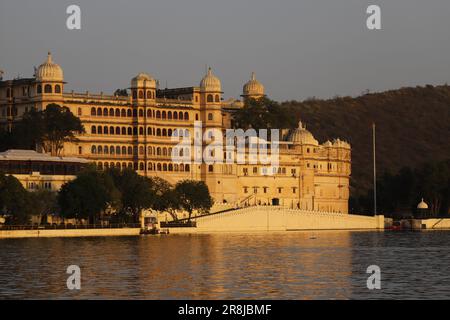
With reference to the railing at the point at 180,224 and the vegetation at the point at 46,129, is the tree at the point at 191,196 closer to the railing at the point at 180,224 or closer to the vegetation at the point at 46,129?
the railing at the point at 180,224

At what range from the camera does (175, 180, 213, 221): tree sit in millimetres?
145625

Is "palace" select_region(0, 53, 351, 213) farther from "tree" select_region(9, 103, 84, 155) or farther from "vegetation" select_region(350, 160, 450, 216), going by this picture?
"vegetation" select_region(350, 160, 450, 216)

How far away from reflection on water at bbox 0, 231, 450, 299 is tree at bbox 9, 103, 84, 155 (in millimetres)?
28152

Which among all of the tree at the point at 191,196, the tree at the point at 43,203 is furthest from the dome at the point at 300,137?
the tree at the point at 43,203

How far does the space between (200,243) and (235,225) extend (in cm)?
3445

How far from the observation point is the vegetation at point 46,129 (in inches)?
5861

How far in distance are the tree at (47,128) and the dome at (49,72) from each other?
3.30 m

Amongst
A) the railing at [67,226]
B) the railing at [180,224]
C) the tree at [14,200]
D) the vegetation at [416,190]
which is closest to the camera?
the tree at [14,200]

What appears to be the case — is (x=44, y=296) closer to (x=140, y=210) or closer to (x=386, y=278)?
(x=386, y=278)

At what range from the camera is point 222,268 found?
83.4 metres

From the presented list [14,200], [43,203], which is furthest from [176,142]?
[14,200]

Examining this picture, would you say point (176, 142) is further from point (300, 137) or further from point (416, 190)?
point (416, 190)

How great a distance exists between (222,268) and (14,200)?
4644 centimetres

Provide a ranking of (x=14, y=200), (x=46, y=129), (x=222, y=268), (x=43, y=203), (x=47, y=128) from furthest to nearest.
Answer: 1. (x=46, y=129)
2. (x=47, y=128)
3. (x=43, y=203)
4. (x=14, y=200)
5. (x=222, y=268)
